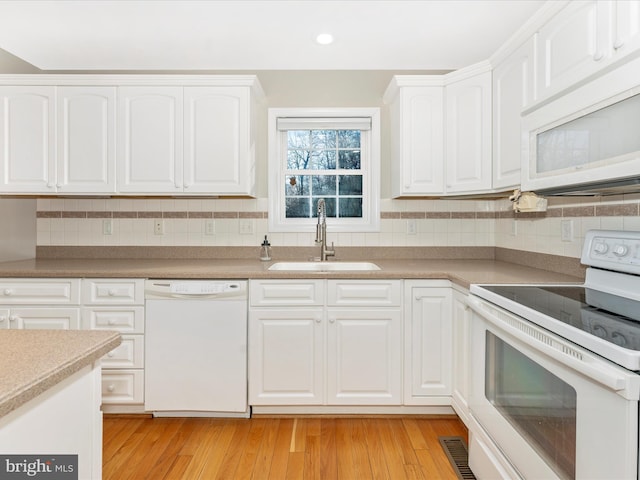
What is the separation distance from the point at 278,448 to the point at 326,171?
76.8 inches

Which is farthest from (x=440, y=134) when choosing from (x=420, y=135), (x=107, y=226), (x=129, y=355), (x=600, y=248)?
(x=107, y=226)

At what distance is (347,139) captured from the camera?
3238 mm

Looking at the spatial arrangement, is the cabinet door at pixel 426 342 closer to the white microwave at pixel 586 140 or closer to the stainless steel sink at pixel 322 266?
the stainless steel sink at pixel 322 266

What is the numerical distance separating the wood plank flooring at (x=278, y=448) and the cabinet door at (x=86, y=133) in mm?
1550

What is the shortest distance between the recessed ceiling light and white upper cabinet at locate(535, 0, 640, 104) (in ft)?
3.88

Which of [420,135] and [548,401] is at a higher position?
[420,135]

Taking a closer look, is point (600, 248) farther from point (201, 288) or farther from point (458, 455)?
point (201, 288)

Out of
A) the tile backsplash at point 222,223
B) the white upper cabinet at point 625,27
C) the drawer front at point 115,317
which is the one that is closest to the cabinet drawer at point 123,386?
the drawer front at point 115,317

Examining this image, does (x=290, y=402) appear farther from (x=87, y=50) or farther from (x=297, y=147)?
(x=87, y=50)

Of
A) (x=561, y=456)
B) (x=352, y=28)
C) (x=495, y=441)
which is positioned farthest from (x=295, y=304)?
(x=352, y=28)

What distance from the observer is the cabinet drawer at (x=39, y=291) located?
2.38 metres

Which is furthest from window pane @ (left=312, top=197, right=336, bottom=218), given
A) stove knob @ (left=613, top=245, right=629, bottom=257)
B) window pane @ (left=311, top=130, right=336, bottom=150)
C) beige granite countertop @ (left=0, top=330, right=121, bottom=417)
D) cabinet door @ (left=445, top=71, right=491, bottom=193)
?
beige granite countertop @ (left=0, top=330, right=121, bottom=417)

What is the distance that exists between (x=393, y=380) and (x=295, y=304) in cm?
72

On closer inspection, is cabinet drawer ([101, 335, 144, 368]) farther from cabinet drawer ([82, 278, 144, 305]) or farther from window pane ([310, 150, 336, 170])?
window pane ([310, 150, 336, 170])
